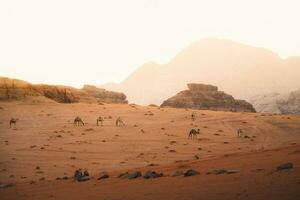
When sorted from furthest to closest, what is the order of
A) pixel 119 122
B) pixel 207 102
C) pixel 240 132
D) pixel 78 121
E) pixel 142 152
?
pixel 207 102 → pixel 119 122 → pixel 78 121 → pixel 240 132 → pixel 142 152

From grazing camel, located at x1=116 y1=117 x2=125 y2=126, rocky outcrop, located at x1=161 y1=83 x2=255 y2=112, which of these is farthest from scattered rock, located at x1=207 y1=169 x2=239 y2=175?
rocky outcrop, located at x1=161 y1=83 x2=255 y2=112

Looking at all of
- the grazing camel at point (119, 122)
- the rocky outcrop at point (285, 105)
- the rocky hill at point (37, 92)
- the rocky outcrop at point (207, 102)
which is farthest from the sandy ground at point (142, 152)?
the rocky outcrop at point (285, 105)

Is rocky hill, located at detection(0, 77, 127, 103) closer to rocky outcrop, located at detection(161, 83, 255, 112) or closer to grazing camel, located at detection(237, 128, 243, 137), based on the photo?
rocky outcrop, located at detection(161, 83, 255, 112)

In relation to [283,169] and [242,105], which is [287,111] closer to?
[242,105]

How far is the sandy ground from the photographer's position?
12477 millimetres

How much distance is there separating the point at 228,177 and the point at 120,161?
43.6 ft

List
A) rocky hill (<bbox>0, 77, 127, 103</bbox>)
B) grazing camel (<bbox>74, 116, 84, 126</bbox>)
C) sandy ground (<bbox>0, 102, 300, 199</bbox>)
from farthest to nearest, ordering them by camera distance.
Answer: rocky hill (<bbox>0, 77, 127, 103</bbox>)
grazing camel (<bbox>74, 116, 84, 126</bbox>)
sandy ground (<bbox>0, 102, 300, 199</bbox>)

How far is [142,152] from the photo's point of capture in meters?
28.7

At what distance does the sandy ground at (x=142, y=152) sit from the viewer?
12.5 metres

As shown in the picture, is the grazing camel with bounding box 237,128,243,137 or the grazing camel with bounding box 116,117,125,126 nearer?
the grazing camel with bounding box 237,128,243,137

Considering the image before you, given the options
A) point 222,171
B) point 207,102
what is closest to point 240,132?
point 222,171

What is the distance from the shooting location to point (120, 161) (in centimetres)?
2580

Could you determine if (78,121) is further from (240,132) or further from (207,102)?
(207,102)

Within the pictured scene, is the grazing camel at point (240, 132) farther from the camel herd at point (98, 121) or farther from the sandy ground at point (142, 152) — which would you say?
the camel herd at point (98, 121)
